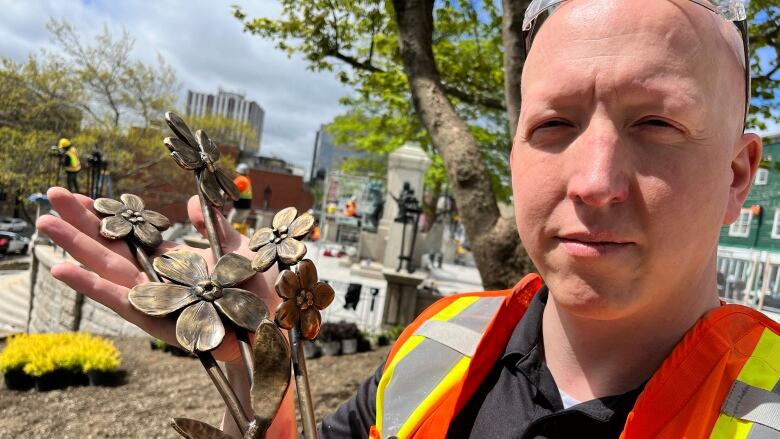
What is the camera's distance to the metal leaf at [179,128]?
4.28 ft

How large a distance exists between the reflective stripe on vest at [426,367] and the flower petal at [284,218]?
477 mm

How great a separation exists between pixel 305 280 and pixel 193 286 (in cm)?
24

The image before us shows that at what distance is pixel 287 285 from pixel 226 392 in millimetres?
234

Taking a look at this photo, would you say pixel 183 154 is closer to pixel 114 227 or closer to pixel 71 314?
pixel 114 227

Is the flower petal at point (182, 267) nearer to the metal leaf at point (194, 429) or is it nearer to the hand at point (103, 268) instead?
the hand at point (103, 268)

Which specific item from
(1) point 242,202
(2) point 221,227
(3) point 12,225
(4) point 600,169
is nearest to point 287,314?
(2) point 221,227

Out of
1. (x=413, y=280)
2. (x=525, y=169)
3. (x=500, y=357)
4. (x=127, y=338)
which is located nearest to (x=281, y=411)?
(x=500, y=357)

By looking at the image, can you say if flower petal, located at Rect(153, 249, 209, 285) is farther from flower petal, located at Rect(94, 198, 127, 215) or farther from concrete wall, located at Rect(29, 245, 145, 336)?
concrete wall, located at Rect(29, 245, 145, 336)

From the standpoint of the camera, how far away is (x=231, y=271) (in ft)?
3.84

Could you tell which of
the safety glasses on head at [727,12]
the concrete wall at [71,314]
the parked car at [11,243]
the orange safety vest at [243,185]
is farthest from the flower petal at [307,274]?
the parked car at [11,243]

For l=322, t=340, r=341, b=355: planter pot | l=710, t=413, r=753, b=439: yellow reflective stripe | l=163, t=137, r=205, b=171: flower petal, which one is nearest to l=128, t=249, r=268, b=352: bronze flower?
l=163, t=137, r=205, b=171: flower petal

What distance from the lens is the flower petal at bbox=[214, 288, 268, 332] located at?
107 centimetres

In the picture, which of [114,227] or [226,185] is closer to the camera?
[114,227]

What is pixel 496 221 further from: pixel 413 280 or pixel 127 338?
pixel 127 338
